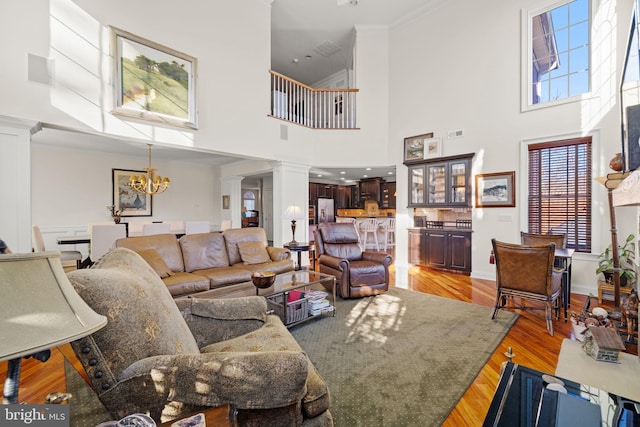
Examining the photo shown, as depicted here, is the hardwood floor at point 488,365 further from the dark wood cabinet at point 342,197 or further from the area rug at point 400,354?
the dark wood cabinet at point 342,197

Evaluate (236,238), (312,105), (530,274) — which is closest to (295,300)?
(236,238)

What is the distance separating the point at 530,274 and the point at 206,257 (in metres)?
3.81

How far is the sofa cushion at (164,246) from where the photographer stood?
11.1 feet

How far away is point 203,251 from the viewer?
3895 millimetres

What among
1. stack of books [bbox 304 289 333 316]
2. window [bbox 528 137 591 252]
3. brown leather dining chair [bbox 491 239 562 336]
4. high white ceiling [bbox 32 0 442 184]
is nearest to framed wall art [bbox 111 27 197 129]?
high white ceiling [bbox 32 0 442 184]

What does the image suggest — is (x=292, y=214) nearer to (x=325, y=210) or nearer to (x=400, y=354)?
(x=400, y=354)

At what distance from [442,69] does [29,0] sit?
6.36 metres

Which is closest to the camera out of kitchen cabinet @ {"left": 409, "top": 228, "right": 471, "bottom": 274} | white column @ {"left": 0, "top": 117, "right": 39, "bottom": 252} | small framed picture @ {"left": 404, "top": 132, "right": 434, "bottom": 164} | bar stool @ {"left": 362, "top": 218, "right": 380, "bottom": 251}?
white column @ {"left": 0, "top": 117, "right": 39, "bottom": 252}

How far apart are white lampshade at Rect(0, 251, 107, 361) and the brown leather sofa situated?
8.48ft

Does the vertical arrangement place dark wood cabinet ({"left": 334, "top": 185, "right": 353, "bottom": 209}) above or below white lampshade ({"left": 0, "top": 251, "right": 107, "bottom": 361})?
above

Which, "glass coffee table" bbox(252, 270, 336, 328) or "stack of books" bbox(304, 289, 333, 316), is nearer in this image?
"glass coffee table" bbox(252, 270, 336, 328)

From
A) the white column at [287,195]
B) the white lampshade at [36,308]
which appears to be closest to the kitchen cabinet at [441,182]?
the white column at [287,195]

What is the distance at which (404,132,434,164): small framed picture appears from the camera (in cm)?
598

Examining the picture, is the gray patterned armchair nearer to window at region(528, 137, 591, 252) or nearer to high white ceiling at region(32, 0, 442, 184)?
high white ceiling at region(32, 0, 442, 184)
